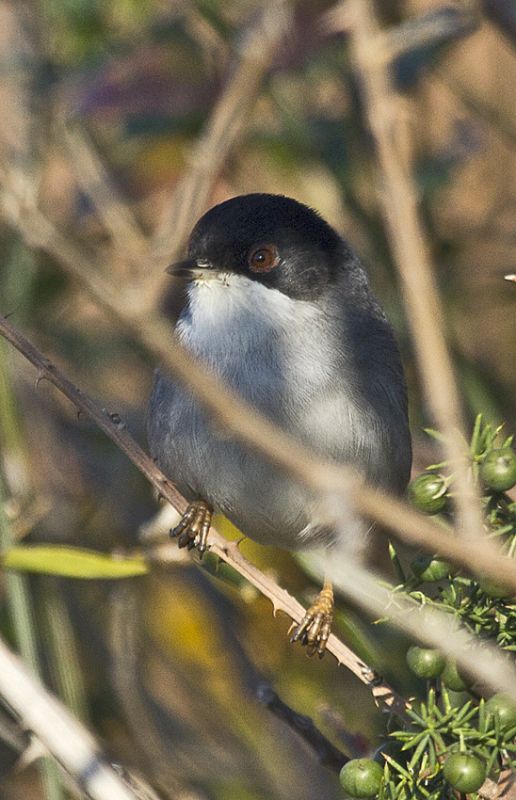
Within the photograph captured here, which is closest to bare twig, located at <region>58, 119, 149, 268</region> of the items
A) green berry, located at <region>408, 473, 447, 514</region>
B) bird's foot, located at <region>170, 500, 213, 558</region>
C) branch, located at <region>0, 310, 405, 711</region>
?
bird's foot, located at <region>170, 500, 213, 558</region>

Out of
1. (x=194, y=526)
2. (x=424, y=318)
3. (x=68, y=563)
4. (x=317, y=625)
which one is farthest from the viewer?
(x=194, y=526)

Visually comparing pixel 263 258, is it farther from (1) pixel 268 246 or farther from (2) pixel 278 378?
(2) pixel 278 378

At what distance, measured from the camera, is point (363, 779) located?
72.7 inches

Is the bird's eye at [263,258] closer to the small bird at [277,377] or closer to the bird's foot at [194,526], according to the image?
the small bird at [277,377]

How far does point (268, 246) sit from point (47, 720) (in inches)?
57.8

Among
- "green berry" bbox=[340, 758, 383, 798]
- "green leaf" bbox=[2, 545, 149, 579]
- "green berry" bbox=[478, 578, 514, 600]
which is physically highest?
"green leaf" bbox=[2, 545, 149, 579]

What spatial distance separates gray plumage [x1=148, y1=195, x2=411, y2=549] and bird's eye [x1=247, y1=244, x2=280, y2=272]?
0.02 meters

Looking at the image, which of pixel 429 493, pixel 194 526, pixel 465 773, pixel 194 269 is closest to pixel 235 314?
pixel 194 269

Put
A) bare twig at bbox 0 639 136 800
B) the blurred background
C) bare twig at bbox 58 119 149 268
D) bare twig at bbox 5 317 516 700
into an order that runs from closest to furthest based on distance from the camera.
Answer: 1. bare twig at bbox 5 317 516 700
2. bare twig at bbox 0 639 136 800
3. the blurred background
4. bare twig at bbox 58 119 149 268

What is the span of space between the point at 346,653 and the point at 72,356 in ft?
8.09

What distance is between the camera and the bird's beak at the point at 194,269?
125 inches

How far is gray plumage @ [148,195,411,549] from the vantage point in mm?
3023

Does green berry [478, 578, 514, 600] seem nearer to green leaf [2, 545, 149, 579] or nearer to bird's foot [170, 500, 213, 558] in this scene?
green leaf [2, 545, 149, 579]

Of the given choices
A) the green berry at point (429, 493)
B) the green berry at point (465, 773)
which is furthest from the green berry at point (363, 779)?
the green berry at point (429, 493)
